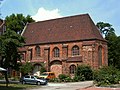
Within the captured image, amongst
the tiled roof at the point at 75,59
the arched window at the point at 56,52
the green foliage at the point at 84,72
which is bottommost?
the green foliage at the point at 84,72

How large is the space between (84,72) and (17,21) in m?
34.2

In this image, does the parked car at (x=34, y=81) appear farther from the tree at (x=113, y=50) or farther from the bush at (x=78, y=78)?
the tree at (x=113, y=50)

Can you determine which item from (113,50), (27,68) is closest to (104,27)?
(113,50)

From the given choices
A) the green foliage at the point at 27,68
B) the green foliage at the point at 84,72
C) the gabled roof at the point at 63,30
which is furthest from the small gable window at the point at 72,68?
the green foliage at the point at 27,68

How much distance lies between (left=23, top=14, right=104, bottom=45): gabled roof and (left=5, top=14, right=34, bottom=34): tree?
8.14 metres

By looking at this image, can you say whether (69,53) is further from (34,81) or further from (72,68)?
(34,81)

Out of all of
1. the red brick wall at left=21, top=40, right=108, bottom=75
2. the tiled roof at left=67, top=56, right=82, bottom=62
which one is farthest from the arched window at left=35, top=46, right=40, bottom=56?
the tiled roof at left=67, top=56, right=82, bottom=62

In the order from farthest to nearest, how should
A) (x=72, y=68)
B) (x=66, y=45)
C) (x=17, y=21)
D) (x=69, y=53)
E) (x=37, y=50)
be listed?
(x=17, y=21)
(x=37, y=50)
(x=66, y=45)
(x=69, y=53)
(x=72, y=68)

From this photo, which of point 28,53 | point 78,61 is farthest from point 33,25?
point 78,61

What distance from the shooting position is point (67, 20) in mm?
66812

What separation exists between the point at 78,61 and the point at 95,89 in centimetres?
2480

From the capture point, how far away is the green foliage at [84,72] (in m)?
54.8

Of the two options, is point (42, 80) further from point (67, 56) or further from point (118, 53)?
point (118, 53)

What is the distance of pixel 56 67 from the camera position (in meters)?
62.7
